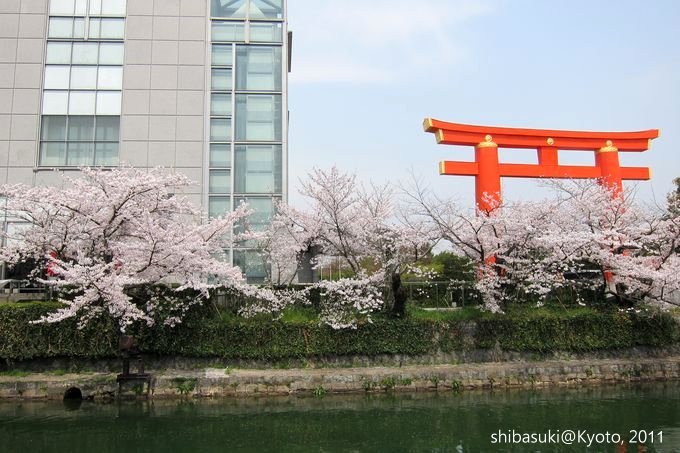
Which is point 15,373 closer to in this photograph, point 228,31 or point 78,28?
point 78,28

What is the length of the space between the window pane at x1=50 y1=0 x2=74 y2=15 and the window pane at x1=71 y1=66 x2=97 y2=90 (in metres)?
2.59

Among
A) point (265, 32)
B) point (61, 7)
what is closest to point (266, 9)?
point (265, 32)

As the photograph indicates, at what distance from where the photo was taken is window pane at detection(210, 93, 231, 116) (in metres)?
23.3

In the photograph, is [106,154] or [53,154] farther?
[106,154]

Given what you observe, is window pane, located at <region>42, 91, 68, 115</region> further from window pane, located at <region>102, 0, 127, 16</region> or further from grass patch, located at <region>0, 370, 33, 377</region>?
grass patch, located at <region>0, 370, 33, 377</region>

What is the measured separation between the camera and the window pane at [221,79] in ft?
77.3

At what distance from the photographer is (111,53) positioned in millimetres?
23531

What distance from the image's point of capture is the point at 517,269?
17.5m

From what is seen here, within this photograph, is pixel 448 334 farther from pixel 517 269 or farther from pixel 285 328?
pixel 285 328

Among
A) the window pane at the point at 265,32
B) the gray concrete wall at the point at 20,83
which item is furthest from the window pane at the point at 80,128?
the window pane at the point at 265,32

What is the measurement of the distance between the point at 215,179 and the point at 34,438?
1367 cm

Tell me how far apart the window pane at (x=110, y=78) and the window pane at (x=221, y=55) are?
401 cm

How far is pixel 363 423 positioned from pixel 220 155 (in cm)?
1438

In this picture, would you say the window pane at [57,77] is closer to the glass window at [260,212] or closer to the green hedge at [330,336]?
the glass window at [260,212]
